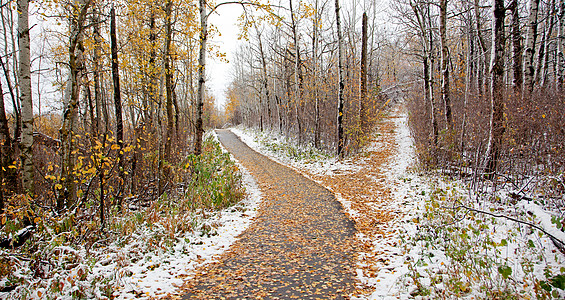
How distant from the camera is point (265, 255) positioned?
4.39 metres

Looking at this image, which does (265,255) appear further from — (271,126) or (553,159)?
(271,126)

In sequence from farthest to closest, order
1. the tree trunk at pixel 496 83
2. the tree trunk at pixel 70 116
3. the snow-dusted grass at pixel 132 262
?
the tree trunk at pixel 496 83
the tree trunk at pixel 70 116
the snow-dusted grass at pixel 132 262

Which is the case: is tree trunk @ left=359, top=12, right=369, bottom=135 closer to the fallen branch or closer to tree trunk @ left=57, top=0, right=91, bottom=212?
tree trunk @ left=57, top=0, right=91, bottom=212

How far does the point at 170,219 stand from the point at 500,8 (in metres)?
7.66

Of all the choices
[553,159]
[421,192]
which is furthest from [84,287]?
[553,159]

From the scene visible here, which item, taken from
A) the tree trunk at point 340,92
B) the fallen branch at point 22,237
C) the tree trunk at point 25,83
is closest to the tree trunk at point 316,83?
the tree trunk at point 340,92

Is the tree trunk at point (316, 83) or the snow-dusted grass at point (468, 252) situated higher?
the tree trunk at point (316, 83)

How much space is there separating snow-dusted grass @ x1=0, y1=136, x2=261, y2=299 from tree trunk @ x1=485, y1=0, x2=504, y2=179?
5341 millimetres

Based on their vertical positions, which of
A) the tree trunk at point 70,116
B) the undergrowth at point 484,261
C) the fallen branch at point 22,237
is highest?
the tree trunk at point 70,116

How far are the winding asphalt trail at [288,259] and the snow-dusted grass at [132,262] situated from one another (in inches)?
13.3

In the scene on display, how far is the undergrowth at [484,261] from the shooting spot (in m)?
2.80

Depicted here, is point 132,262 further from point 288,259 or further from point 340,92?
point 340,92

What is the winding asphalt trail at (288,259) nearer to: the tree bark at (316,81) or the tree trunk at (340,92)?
the tree trunk at (340,92)

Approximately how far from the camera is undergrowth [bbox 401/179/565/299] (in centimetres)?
280
